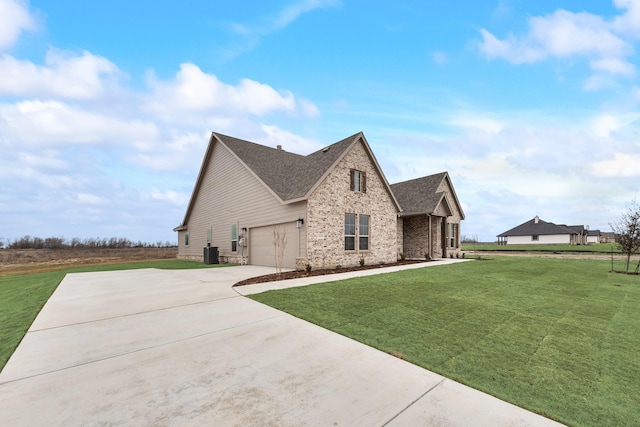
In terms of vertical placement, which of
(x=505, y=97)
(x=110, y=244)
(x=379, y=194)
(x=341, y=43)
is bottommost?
(x=110, y=244)

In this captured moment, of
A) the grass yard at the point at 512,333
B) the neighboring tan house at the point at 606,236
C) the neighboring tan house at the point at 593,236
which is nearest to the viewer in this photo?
the grass yard at the point at 512,333

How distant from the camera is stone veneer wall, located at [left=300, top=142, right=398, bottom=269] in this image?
1316 centimetres

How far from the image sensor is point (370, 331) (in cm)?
467

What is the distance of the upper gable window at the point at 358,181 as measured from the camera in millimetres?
14930

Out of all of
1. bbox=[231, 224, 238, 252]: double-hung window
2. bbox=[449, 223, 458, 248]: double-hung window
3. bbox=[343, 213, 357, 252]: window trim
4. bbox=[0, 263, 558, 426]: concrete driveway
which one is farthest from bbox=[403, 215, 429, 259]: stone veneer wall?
bbox=[0, 263, 558, 426]: concrete driveway

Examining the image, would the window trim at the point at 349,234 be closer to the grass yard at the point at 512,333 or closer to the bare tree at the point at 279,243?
the bare tree at the point at 279,243

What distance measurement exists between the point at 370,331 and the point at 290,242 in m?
9.43

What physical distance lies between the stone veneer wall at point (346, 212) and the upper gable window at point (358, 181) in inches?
7.5

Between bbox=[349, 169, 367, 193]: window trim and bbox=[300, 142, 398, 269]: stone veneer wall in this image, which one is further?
bbox=[349, 169, 367, 193]: window trim

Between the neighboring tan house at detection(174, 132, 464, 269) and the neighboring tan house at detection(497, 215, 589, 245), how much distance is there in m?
46.6

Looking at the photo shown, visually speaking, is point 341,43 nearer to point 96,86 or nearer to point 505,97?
point 505,97

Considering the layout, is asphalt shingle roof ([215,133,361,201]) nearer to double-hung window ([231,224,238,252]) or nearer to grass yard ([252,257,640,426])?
double-hung window ([231,224,238,252])

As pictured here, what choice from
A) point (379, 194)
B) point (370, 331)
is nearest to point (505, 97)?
point (379, 194)

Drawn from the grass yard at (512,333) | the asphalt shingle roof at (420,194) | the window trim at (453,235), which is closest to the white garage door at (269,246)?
the grass yard at (512,333)
